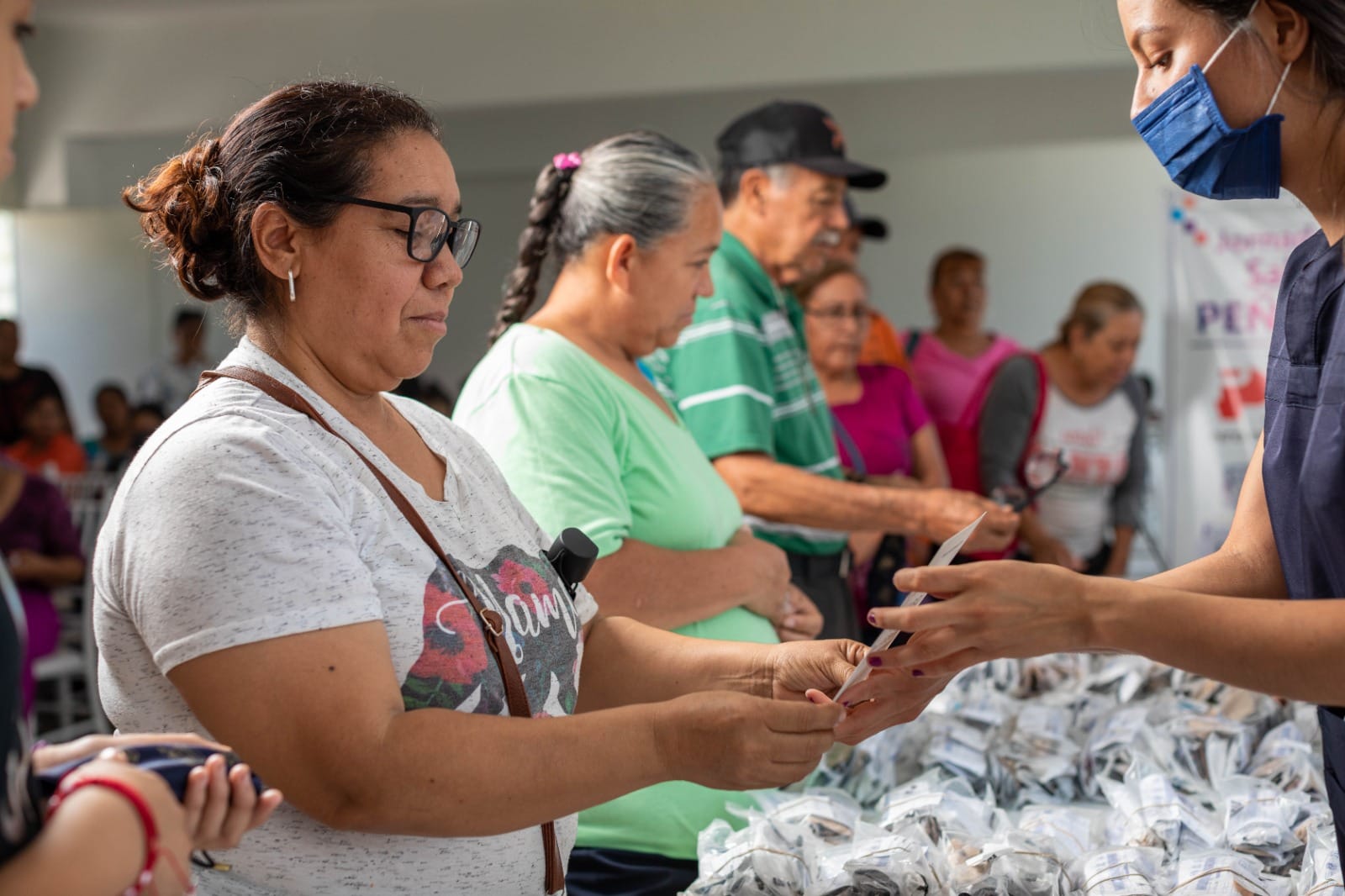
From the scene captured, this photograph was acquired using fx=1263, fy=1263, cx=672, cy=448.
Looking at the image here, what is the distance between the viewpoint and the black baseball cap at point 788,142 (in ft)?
8.99

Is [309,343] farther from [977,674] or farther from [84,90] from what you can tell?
[84,90]

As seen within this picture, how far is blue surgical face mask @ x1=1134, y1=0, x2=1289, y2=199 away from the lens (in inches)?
47.3

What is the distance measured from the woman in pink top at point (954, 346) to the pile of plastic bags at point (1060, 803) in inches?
97.4

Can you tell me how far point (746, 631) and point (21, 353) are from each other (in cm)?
1008

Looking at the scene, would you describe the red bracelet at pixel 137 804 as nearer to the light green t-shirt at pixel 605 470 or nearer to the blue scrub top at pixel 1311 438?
the light green t-shirt at pixel 605 470

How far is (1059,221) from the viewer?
10070 millimetres

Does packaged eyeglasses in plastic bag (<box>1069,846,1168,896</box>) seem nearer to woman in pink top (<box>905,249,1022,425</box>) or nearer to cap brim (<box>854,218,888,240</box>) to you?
cap brim (<box>854,218,888,240</box>)

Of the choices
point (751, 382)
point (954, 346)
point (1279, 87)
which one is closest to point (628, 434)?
point (751, 382)

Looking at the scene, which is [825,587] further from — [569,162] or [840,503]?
[569,162]

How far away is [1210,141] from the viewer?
4.01 feet

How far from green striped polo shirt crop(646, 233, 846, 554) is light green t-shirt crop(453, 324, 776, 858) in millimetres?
423

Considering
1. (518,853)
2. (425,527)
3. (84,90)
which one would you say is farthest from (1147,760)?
(84,90)

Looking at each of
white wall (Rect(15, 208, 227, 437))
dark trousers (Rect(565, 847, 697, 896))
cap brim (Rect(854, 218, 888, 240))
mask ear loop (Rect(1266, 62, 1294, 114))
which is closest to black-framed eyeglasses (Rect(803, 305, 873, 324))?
cap brim (Rect(854, 218, 888, 240))

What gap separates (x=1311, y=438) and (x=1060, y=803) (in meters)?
0.94
